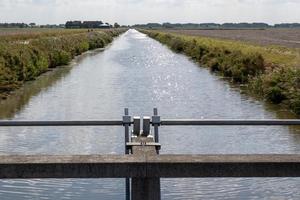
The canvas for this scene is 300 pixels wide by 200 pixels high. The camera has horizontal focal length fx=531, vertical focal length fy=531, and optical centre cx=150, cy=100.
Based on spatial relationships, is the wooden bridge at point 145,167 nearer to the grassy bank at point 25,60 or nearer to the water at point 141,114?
the water at point 141,114

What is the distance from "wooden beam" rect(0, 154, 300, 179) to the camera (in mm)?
4480

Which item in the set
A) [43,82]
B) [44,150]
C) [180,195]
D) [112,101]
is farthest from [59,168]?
[43,82]

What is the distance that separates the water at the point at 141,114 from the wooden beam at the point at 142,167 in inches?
255

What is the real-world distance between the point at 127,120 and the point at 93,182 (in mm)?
6760

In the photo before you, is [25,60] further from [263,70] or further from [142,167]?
[142,167]

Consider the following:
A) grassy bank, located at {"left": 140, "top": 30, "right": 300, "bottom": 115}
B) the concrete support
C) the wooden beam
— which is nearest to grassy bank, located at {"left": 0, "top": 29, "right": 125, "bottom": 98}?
grassy bank, located at {"left": 140, "top": 30, "right": 300, "bottom": 115}

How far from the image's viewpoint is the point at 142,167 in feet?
14.6

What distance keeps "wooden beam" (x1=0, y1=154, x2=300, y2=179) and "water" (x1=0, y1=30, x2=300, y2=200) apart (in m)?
6.47

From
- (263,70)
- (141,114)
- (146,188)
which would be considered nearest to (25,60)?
(263,70)

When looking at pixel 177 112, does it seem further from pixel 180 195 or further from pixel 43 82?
pixel 43 82

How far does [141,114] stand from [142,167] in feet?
56.1

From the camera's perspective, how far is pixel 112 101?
87.0 feet

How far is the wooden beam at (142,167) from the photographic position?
448cm

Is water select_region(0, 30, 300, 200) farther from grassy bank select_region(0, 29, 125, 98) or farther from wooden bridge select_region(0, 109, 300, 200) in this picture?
wooden bridge select_region(0, 109, 300, 200)
